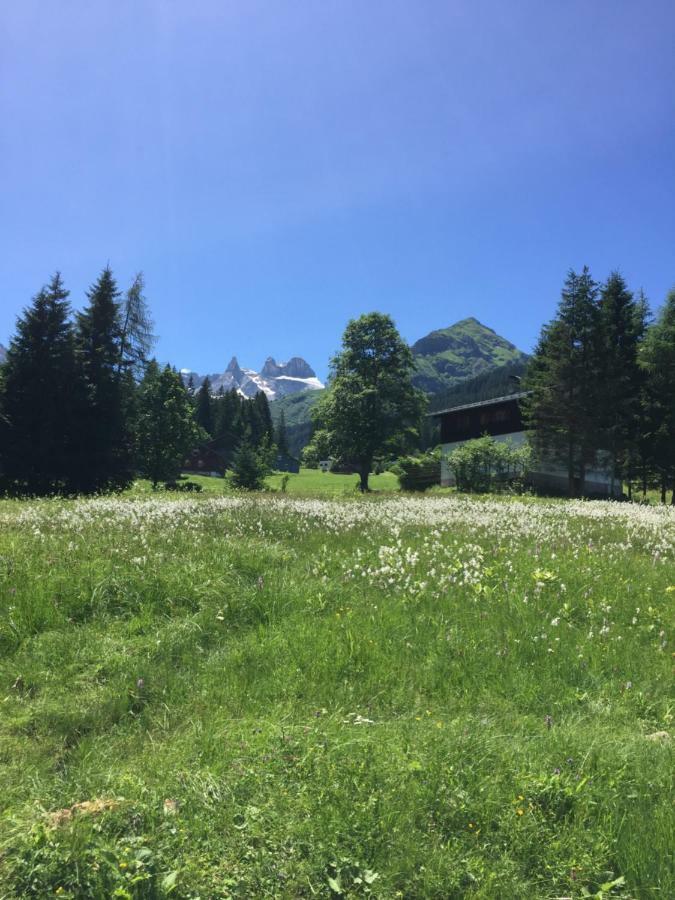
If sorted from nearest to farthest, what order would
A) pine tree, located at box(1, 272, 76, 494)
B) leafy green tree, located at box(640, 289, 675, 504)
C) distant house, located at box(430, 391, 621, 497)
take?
1. pine tree, located at box(1, 272, 76, 494)
2. leafy green tree, located at box(640, 289, 675, 504)
3. distant house, located at box(430, 391, 621, 497)

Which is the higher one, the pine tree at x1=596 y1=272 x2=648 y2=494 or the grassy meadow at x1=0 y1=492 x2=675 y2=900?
the pine tree at x1=596 y1=272 x2=648 y2=494

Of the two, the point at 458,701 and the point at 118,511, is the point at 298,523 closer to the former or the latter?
the point at 118,511

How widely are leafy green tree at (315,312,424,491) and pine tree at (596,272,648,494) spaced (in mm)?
13655

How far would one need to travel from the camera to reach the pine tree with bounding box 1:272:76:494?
93.6 ft

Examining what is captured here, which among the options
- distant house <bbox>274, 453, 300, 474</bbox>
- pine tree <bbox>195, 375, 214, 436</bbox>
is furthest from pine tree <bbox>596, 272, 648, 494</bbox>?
distant house <bbox>274, 453, 300, 474</bbox>

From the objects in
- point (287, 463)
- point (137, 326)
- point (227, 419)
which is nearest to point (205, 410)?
point (227, 419)

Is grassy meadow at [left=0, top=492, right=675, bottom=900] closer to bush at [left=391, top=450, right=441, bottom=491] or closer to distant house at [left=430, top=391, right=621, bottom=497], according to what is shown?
distant house at [left=430, top=391, right=621, bottom=497]

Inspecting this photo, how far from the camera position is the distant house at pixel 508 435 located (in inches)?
1721

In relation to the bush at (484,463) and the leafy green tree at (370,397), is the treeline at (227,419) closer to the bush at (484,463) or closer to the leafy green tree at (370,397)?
the leafy green tree at (370,397)

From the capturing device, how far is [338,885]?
266cm

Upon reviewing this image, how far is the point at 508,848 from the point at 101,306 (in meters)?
41.4

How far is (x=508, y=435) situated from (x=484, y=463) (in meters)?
17.7

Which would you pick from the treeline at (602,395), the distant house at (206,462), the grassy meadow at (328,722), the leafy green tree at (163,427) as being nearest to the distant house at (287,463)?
the distant house at (206,462)

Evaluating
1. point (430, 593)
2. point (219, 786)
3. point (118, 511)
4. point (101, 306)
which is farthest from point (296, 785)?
point (101, 306)
